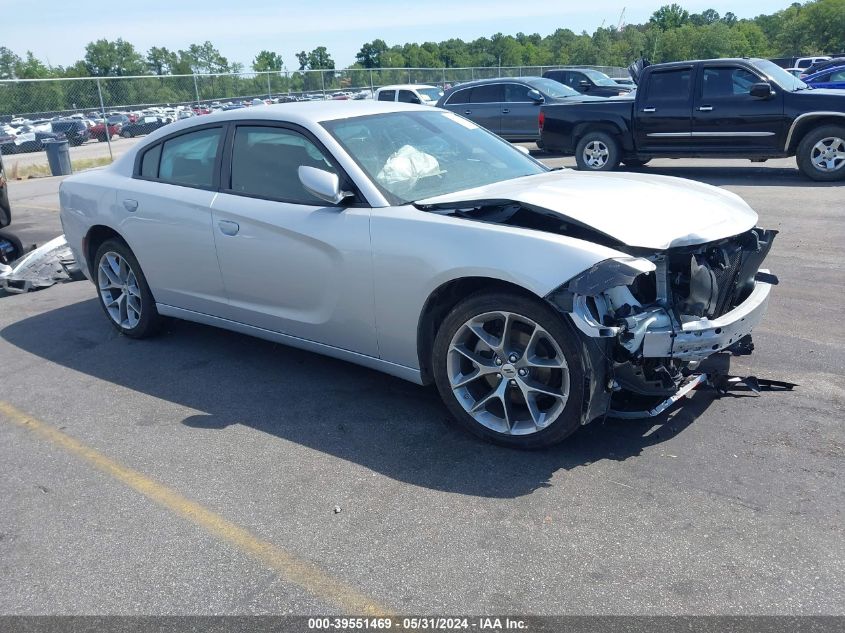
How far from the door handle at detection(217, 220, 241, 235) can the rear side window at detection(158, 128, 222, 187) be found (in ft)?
1.17

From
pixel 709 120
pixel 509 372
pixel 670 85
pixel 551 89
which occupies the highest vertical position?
pixel 670 85

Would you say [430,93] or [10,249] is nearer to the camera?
[10,249]

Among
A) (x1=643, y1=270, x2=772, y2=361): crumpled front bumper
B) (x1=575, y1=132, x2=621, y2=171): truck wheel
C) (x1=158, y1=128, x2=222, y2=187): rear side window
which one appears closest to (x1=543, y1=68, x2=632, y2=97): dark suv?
(x1=575, y1=132, x2=621, y2=171): truck wheel

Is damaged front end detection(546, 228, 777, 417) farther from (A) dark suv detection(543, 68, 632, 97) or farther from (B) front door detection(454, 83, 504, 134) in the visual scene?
(A) dark suv detection(543, 68, 632, 97)

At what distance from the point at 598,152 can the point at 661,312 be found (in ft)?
33.6

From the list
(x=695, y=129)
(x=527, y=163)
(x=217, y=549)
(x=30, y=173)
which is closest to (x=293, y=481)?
(x=217, y=549)

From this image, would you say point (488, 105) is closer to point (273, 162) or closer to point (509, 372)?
point (273, 162)

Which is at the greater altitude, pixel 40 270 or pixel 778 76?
pixel 778 76

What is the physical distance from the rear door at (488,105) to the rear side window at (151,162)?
40.7ft

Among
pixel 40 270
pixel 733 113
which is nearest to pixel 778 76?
pixel 733 113

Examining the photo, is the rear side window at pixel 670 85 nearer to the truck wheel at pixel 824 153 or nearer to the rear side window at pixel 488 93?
the truck wheel at pixel 824 153

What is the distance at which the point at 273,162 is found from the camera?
188 inches

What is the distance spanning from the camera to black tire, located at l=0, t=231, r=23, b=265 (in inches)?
333

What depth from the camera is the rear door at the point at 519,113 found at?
1689 cm
